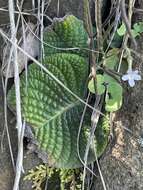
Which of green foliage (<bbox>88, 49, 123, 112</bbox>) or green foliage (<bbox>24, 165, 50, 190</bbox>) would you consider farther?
green foliage (<bbox>24, 165, 50, 190</bbox>)

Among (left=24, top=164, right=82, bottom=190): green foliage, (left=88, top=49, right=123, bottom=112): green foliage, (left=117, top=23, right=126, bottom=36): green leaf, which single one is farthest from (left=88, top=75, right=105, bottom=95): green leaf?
(left=24, top=164, right=82, bottom=190): green foliage

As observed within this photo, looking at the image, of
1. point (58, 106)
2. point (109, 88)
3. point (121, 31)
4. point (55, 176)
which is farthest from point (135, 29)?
point (55, 176)

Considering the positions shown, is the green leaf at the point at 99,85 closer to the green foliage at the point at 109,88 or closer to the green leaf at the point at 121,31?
the green foliage at the point at 109,88

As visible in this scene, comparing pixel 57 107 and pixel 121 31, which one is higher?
pixel 121 31

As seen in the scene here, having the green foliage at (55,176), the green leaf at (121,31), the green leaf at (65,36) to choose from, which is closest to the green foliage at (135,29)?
the green leaf at (121,31)

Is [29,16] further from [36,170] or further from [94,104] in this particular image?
[36,170]

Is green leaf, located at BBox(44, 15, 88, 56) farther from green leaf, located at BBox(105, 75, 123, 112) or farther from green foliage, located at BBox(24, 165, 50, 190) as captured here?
green foliage, located at BBox(24, 165, 50, 190)

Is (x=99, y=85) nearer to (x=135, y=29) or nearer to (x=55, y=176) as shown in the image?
(x=135, y=29)

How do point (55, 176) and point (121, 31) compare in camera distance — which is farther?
point (55, 176)

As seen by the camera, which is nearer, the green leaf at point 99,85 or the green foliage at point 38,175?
the green leaf at point 99,85
